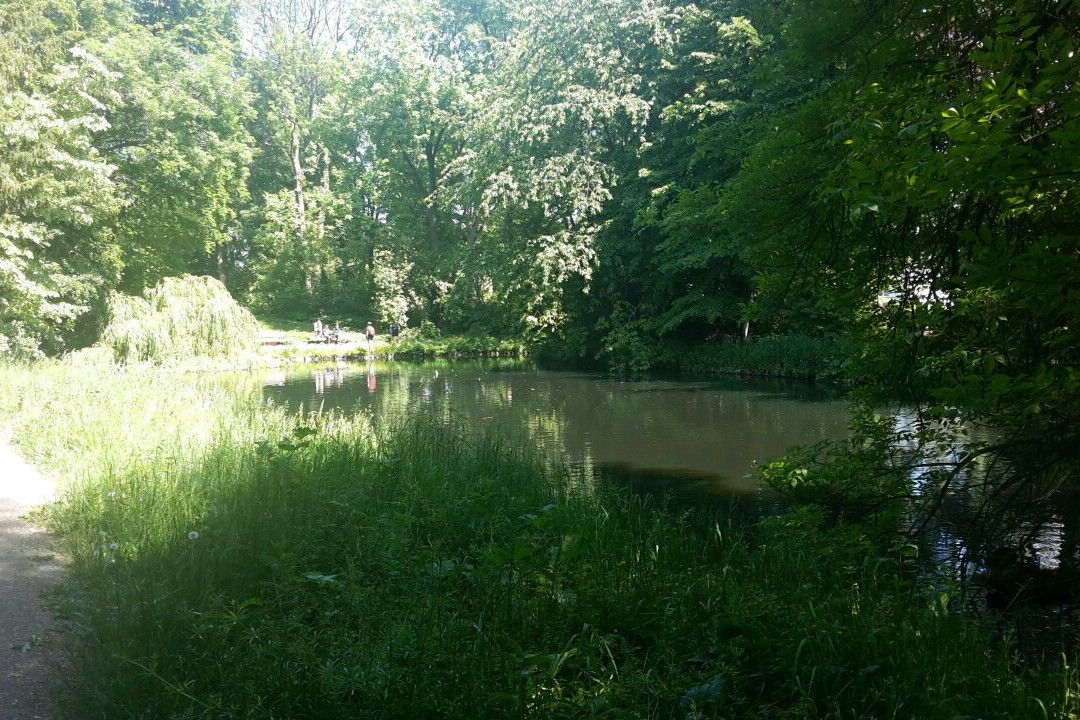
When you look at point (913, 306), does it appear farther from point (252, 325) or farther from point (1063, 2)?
point (252, 325)

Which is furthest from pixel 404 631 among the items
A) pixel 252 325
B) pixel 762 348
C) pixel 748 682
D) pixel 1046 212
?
pixel 252 325

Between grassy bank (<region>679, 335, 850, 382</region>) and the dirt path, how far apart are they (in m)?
16.0

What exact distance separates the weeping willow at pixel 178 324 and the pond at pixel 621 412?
1726 mm

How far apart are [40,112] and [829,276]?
58.7 ft

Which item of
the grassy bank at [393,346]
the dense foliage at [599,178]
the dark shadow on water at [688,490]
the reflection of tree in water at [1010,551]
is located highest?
the dense foliage at [599,178]

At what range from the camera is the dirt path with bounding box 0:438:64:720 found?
10.6 ft

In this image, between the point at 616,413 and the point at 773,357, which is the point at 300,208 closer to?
the point at 773,357

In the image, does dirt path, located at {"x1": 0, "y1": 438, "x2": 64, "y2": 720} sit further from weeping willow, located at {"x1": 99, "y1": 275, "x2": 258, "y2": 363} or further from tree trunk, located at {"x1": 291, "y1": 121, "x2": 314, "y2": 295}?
tree trunk, located at {"x1": 291, "y1": 121, "x2": 314, "y2": 295}

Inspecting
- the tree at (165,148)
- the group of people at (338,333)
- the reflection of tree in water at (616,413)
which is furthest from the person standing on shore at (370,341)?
the reflection of tree in water at (616,413)

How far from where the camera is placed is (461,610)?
13.5ft

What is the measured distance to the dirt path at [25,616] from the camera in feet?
10.6

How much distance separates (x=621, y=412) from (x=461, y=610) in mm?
12324

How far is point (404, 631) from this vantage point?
3660 millimetres

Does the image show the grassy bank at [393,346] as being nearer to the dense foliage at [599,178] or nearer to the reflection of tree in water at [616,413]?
the dense foliage at [599,178]
